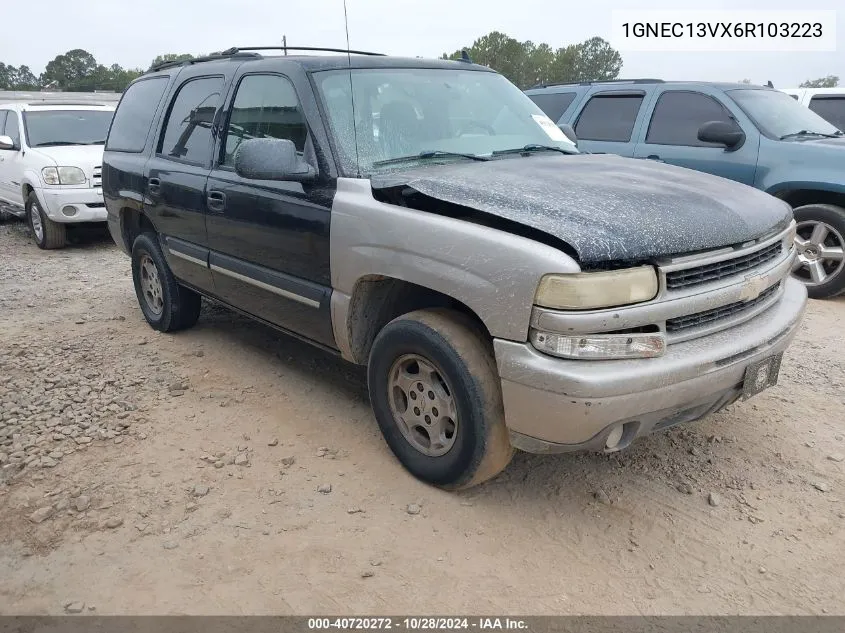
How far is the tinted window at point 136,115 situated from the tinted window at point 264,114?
124 centimetres

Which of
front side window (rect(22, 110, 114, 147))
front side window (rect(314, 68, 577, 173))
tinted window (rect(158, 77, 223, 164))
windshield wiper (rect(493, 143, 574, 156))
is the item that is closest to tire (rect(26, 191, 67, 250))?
front side window (rect(22, 110, 114, 147))

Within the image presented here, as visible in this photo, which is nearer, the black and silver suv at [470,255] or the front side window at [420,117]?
the black and silver suv at [470,255]

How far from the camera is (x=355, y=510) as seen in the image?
123 inches

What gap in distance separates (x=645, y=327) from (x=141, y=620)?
210cm

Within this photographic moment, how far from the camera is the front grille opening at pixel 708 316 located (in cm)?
278

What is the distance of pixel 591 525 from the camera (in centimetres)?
302

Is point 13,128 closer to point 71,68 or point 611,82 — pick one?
point 611,82

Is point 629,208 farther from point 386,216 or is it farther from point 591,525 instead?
point 591,525

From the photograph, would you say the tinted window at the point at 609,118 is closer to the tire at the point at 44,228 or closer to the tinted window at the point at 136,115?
the tinted window at the point at 136,115

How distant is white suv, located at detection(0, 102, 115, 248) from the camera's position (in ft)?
28.3

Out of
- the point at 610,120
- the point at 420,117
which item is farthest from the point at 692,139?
the point at 420,117

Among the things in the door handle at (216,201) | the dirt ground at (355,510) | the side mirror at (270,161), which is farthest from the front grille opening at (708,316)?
the door handle at (216,201)

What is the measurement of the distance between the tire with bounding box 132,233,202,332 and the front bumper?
3.23 meters

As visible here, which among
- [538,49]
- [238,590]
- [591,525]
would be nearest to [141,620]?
[238,590]
